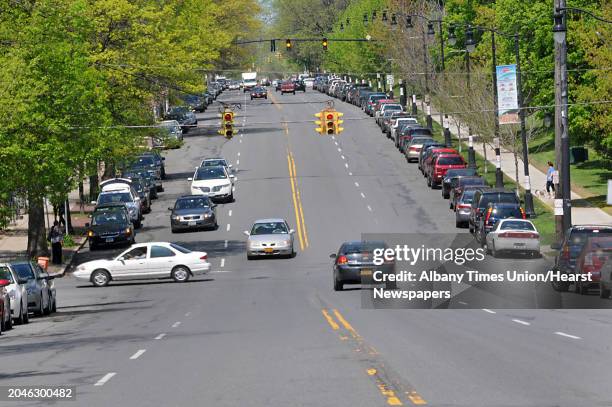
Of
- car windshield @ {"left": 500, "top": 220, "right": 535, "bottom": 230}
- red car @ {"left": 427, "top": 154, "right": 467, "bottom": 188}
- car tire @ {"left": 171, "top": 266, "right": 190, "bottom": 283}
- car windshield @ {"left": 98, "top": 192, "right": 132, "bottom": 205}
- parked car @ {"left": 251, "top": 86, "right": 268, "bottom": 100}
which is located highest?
parked car @ {"left": 251, "top": 86, "right": 268, "bottom": 100}

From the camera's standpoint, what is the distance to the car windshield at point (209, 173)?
6662 centimetres

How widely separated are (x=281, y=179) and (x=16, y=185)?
3113 cm

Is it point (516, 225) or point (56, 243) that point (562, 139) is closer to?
point (516, 225)

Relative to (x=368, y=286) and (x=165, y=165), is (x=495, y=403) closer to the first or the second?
(x=368, y=286)

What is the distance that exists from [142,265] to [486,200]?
50.2ft

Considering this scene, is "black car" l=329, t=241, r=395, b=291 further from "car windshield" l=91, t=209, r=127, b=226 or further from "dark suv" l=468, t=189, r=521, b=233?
"car windshield" l=91, t=209, r=127, b=226

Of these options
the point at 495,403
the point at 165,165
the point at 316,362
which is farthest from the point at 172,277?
the point at 165,165

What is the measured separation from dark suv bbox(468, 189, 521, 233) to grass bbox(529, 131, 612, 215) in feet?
18.3

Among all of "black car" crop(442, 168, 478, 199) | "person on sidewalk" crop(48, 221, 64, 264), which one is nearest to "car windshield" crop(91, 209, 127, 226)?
"person on sidewalk" crop(48, 221, 64, 264)

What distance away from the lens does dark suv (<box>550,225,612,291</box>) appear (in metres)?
33.9

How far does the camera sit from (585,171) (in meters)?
72.3

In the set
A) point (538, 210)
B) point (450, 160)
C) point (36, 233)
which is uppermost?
point (450, 160)

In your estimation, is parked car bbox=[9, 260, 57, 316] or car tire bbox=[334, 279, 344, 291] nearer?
parked car bbox=[9, 260, 57, 316]

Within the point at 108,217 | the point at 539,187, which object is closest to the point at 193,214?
the point at 108,217
